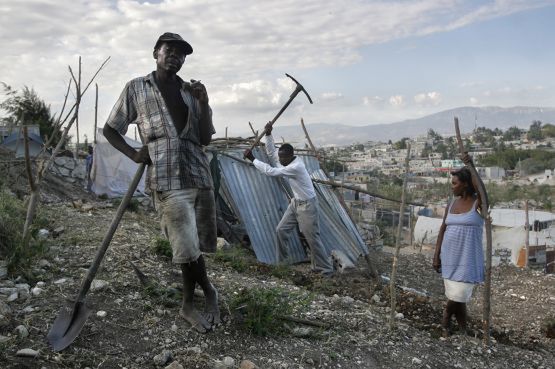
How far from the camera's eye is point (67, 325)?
112 inches

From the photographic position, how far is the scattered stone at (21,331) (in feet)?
9.21

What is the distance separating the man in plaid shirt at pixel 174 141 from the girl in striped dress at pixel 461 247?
75.0 inches

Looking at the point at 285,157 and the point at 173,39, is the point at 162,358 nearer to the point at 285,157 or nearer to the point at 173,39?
the point at 173,39

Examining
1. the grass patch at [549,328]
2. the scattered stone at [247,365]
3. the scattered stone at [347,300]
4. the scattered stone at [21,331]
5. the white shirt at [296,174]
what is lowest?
the grass patch at [549,328]

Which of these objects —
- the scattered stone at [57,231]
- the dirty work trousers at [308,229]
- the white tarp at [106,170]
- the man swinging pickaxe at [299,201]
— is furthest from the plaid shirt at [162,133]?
the white tarp at [106,170]

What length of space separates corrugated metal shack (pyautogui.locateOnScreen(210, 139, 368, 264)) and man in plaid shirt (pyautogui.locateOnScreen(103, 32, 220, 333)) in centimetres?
390

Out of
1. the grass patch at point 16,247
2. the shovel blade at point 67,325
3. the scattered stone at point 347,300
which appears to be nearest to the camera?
the shovel blade at point 67,325

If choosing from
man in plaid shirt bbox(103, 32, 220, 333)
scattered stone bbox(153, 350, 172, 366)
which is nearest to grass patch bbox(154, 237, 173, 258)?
man in plaid shirt bbox(103, 32, 220, 333)

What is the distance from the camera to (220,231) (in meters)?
7.32

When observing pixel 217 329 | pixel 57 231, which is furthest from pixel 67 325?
pixel 57 231

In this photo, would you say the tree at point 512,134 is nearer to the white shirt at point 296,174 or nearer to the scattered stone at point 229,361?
the white shirt at point 296,174

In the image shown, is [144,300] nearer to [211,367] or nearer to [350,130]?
[211,367]

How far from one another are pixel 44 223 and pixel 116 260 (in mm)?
2203

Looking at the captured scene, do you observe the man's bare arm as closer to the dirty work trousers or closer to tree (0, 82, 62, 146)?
the dirty work trousers
